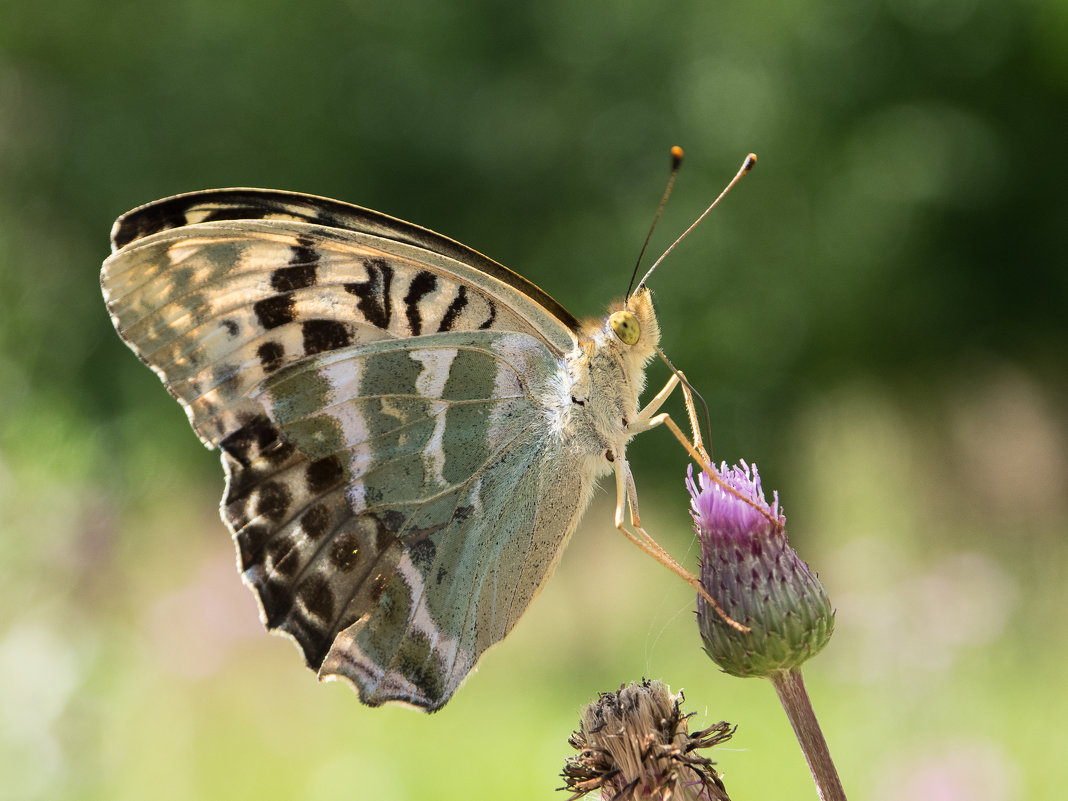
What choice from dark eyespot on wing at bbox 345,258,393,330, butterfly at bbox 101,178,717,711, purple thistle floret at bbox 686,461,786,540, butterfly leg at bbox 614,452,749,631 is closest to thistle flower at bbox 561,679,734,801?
purple thistle floret at bbox 686,461,786,540

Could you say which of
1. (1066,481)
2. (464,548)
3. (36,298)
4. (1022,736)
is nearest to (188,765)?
(36,298)

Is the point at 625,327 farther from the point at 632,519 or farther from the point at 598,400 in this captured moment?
the point at 632,519

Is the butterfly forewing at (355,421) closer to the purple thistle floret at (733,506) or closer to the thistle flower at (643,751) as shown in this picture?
the purple thistle floret at (733,506)

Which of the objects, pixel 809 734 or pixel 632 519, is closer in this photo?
pixel 809 734

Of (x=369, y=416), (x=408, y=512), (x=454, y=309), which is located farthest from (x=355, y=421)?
(x=454, y=309)

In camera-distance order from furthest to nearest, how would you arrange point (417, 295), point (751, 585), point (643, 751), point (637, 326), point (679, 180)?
point (679, 180), point (637, 326), point (417, 295), point (751, 585), point (643, 751)

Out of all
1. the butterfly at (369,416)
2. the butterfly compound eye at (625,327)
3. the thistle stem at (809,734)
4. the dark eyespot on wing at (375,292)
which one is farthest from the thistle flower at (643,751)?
the dark eyespot on wing at (375,292)
